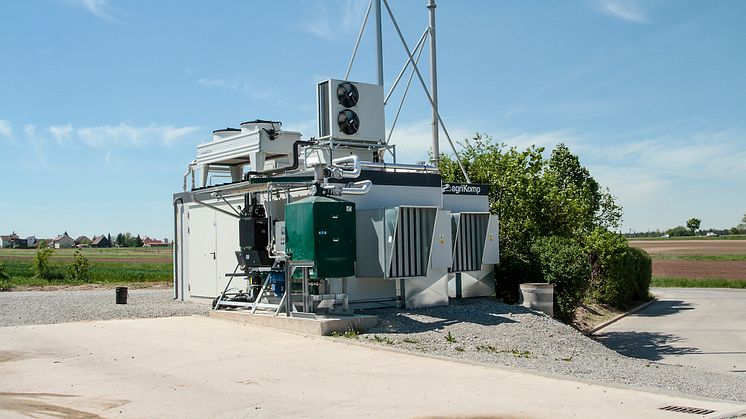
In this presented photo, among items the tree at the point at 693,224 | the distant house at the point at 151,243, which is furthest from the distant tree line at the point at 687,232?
the distant house at the point at 151,243

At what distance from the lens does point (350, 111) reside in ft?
59.0

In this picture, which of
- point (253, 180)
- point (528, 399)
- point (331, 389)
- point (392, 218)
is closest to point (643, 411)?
point (528, 399)

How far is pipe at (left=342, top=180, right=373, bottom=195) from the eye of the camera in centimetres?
1555

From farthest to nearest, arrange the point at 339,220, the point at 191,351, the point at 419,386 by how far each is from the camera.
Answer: the point at 339,220
the point at 191,351
the point at 419,386

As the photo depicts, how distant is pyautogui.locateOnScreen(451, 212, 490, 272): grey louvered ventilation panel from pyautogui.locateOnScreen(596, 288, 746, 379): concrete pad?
14.2 ft

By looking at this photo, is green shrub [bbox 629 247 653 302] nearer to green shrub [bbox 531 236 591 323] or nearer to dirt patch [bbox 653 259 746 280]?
green shrub [bbox 531 236 591 323]

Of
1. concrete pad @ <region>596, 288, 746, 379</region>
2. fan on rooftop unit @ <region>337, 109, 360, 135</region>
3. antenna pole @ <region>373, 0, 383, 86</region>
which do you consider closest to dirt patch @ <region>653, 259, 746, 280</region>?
concrete pad @ <region>596, 288, 746, 379</region>

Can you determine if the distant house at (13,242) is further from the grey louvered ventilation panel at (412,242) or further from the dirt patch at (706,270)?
the grey louvered ventilation panel at (412,242)

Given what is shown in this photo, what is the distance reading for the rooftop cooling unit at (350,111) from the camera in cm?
1772

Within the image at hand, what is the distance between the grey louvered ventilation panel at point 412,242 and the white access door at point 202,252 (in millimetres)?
6010

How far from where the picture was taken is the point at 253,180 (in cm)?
1536

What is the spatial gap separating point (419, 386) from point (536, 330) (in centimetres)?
658

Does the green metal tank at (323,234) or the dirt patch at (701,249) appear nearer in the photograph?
the green metal tank at (323,234)

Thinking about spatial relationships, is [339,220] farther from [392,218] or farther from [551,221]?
[551,221]
